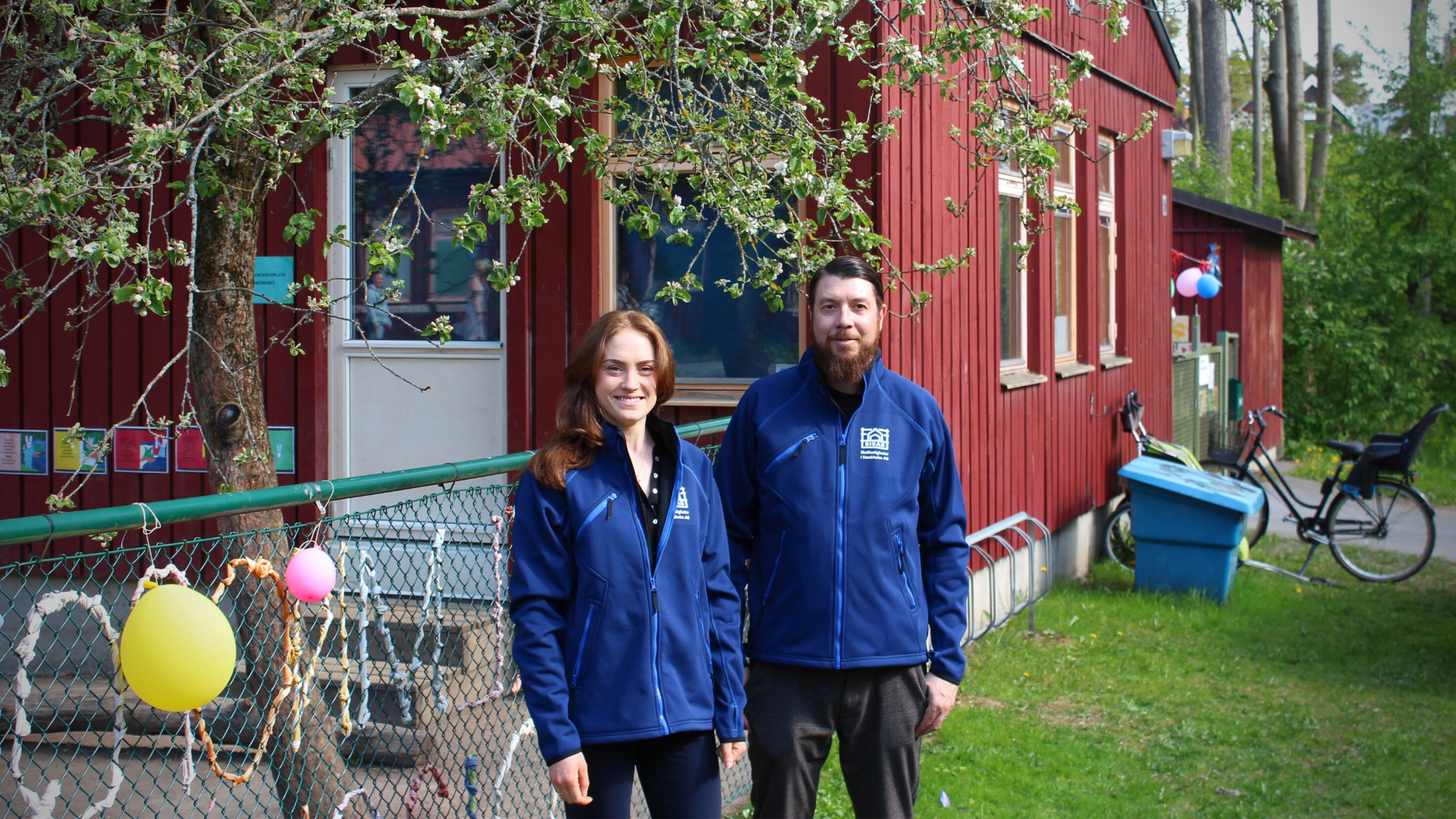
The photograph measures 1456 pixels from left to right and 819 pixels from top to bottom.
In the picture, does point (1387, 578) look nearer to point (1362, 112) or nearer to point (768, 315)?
point (768, 315)

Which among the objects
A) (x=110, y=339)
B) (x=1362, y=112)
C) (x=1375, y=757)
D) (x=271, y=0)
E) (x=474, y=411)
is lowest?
(x=1375, y=757)

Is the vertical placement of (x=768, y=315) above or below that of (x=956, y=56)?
below

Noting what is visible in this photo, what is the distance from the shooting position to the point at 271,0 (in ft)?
14.7

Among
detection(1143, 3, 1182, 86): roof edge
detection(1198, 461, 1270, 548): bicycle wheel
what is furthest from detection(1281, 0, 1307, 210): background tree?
detection(1198, 461, 1270, 548): bicycle wheel

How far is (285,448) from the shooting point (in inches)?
275

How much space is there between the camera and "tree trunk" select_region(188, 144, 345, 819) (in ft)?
13.6

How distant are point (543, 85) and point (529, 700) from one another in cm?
246

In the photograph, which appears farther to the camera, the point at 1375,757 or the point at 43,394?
the point at 43,394


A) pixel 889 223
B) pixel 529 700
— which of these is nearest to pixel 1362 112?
pixel 889 223

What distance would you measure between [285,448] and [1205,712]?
5.17 meters

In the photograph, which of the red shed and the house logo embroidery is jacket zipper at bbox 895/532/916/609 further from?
the red shed

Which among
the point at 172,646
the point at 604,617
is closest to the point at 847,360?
the point at 604,617

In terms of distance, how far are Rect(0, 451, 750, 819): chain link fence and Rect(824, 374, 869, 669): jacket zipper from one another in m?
1.28

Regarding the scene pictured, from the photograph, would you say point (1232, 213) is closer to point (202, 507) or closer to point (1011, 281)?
point (1011, 281)
